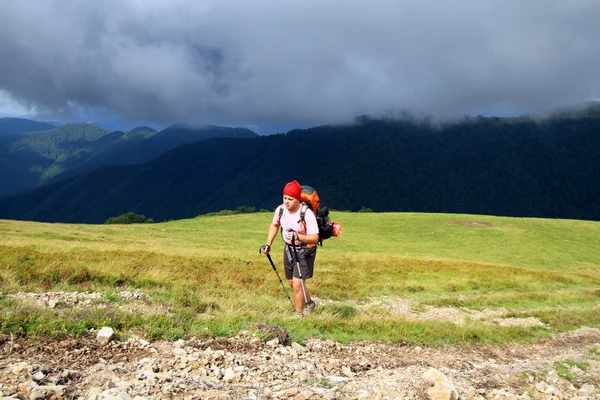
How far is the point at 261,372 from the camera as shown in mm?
5871

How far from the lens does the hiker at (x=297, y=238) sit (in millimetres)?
9164

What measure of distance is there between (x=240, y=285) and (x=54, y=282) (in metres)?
5.60

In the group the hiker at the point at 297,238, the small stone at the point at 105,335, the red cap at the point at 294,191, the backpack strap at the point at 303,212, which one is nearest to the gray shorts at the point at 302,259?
the hiker at the point at 297,238

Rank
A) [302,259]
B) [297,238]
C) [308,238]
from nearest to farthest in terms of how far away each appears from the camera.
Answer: [308,238], [297,238], [302,259]

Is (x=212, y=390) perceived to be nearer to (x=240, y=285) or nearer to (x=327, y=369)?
(x=327, y=369)

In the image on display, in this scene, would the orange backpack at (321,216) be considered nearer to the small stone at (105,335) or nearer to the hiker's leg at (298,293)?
the hiker's leg at (298,293)

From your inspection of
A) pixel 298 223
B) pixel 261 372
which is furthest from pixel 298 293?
pixel 261 372

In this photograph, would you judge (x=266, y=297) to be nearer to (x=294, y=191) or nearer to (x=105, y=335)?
(x=294, y=191)

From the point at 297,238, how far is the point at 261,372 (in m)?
3.79

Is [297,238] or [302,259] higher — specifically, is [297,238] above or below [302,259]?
above

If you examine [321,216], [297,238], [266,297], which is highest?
[321,216]

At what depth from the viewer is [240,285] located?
1373cm

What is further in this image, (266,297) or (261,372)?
(266,297)

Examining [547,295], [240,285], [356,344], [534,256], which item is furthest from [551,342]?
[534,256]
